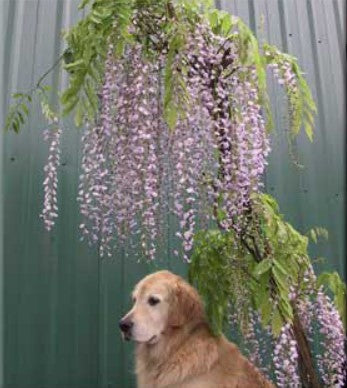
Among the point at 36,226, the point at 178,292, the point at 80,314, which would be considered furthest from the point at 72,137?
the point at 178,292

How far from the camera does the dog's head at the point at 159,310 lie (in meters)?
2.51

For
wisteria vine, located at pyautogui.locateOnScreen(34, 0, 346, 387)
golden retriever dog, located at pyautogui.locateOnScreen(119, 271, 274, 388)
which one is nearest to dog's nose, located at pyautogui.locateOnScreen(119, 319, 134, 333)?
golden retriever dog, located at pyautogui.locateOnScreen(119, 271, 274, 388)

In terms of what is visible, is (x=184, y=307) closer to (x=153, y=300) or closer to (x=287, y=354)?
(x=153, y=300)

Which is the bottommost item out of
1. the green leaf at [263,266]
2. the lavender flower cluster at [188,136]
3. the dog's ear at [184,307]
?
the dog's ear at [184,307]

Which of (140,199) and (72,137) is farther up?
(72,137)

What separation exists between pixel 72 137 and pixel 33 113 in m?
0.29

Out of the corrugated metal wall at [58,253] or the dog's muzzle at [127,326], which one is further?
the corrugated metal wall at [58,253]

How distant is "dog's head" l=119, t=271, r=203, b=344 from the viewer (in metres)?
2.51

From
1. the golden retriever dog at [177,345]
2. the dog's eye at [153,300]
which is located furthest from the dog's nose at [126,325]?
the dog's eye at [153,300]

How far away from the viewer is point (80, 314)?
3.27 m

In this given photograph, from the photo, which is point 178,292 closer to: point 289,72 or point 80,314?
point 80,314

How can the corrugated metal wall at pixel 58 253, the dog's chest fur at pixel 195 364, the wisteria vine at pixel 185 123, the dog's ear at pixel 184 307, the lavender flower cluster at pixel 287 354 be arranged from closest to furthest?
the wisteria vine at pixel 185 123 → the lavender flower cluster at pixel 287 354 → the dog's chest fur at pixel 195 364 → the dog's ear at pixel 184 307 → the corrugated metal wall at pixel 58 253

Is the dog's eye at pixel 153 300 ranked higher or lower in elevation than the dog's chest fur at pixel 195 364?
higher

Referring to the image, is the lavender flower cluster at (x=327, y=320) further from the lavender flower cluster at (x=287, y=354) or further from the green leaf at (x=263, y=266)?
the green leaf at (x=263, y=266)
